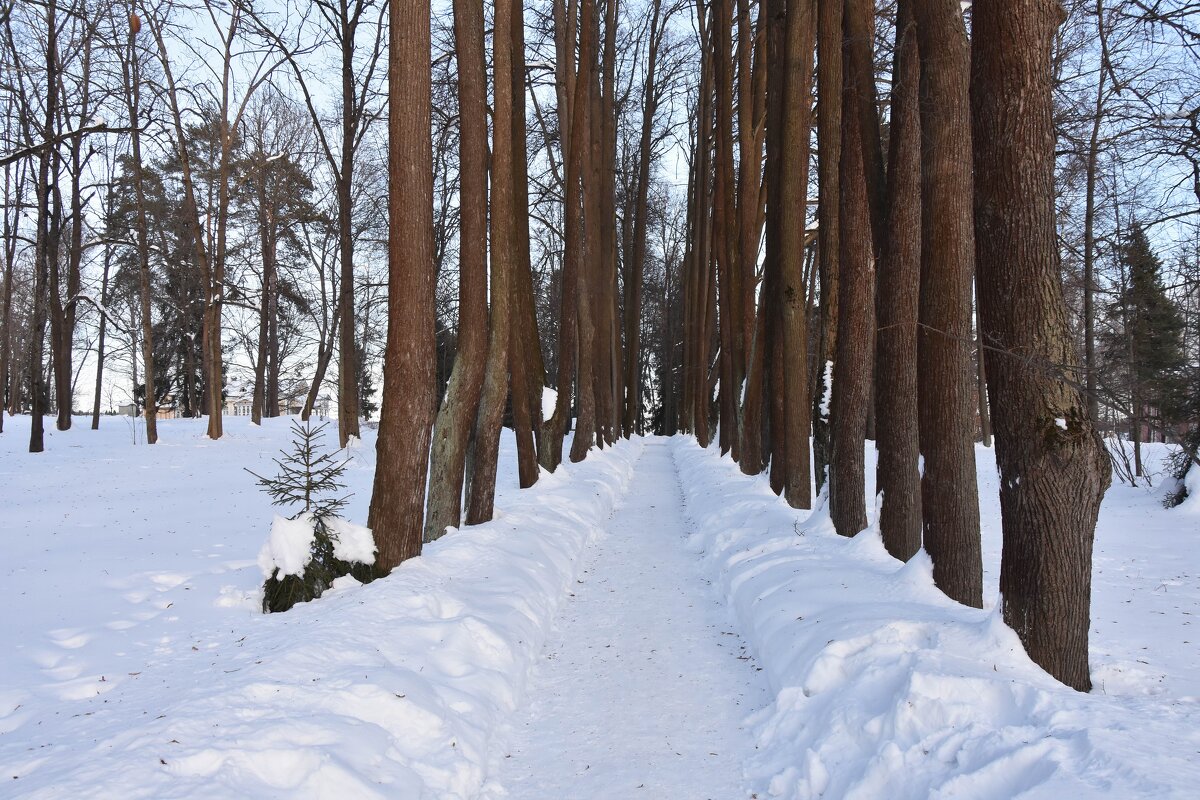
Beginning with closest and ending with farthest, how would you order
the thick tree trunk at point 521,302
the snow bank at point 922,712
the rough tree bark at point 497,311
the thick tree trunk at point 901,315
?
the snow bank at point 922,712 < the thick tree trunk at point 901,315 < the rough tree bark at point 497,311 < the thick tree trunk at point 521,302

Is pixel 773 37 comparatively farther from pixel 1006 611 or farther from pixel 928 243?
pixel 1006 611

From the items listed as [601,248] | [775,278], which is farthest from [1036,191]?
[601,248]

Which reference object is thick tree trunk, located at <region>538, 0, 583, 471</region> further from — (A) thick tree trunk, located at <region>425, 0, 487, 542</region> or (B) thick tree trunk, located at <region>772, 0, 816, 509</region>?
(A) thick tree trunk, located at <region>425, 0, 487, 542</region>

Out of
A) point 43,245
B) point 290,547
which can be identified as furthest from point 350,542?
point 43,245

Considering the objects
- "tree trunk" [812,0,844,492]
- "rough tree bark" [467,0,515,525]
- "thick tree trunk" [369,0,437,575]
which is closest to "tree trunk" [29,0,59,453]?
"rough tree bark" [467,0,515,525]

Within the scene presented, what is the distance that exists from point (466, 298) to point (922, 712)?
652 centimetres

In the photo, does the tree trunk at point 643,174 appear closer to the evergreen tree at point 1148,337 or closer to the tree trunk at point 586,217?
the tree trunk at point 586,217

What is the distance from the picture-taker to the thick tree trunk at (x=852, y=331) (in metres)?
7.81

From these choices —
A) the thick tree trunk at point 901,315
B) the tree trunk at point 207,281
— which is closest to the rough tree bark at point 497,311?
the thick tree trunk at point 901,315

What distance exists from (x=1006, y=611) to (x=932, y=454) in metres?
1.84

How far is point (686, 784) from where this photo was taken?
351 cm

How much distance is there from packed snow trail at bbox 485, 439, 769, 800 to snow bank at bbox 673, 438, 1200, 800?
0.22m

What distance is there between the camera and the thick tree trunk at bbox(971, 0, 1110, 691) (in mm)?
3744

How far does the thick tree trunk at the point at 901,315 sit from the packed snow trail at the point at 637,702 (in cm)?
201
